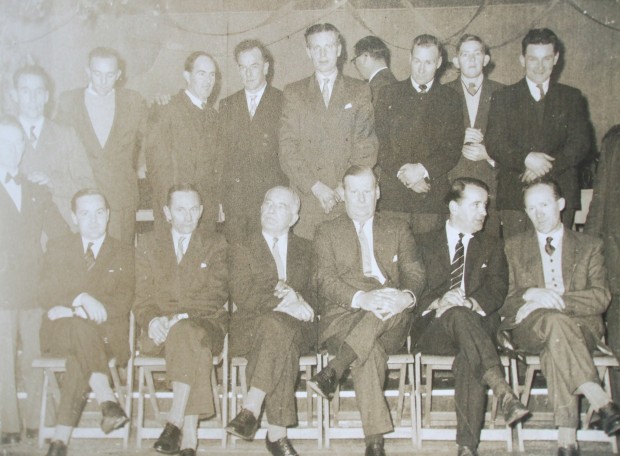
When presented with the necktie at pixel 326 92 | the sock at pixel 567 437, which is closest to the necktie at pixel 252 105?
the necktie at pixel 326 92

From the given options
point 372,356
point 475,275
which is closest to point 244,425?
point 372,356

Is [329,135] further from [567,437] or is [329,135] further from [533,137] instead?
[567,437]

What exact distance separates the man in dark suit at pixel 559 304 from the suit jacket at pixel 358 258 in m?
0.55

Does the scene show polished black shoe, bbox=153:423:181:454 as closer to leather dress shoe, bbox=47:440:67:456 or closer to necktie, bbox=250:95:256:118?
leather dress shoe, bbox=47:440:67:456

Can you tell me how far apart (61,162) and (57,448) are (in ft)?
5.33

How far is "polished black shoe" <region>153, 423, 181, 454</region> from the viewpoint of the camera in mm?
2840

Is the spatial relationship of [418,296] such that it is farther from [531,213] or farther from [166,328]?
[166,328]

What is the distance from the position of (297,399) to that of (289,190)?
1.25 metres

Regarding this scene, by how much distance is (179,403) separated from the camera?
2.97 meters

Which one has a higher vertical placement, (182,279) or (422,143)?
(422,143)

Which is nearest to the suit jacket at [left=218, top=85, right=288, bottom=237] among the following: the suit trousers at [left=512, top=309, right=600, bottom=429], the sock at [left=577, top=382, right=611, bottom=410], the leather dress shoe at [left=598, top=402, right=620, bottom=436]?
the suit trousers at [left=512, top=309, right=600, bottom=429]

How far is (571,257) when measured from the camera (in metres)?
3.20

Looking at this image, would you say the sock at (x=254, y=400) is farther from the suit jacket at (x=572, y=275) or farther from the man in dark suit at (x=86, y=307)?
the suit jacket at (x=572, y=275)

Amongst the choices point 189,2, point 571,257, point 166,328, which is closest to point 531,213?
point 571,257
